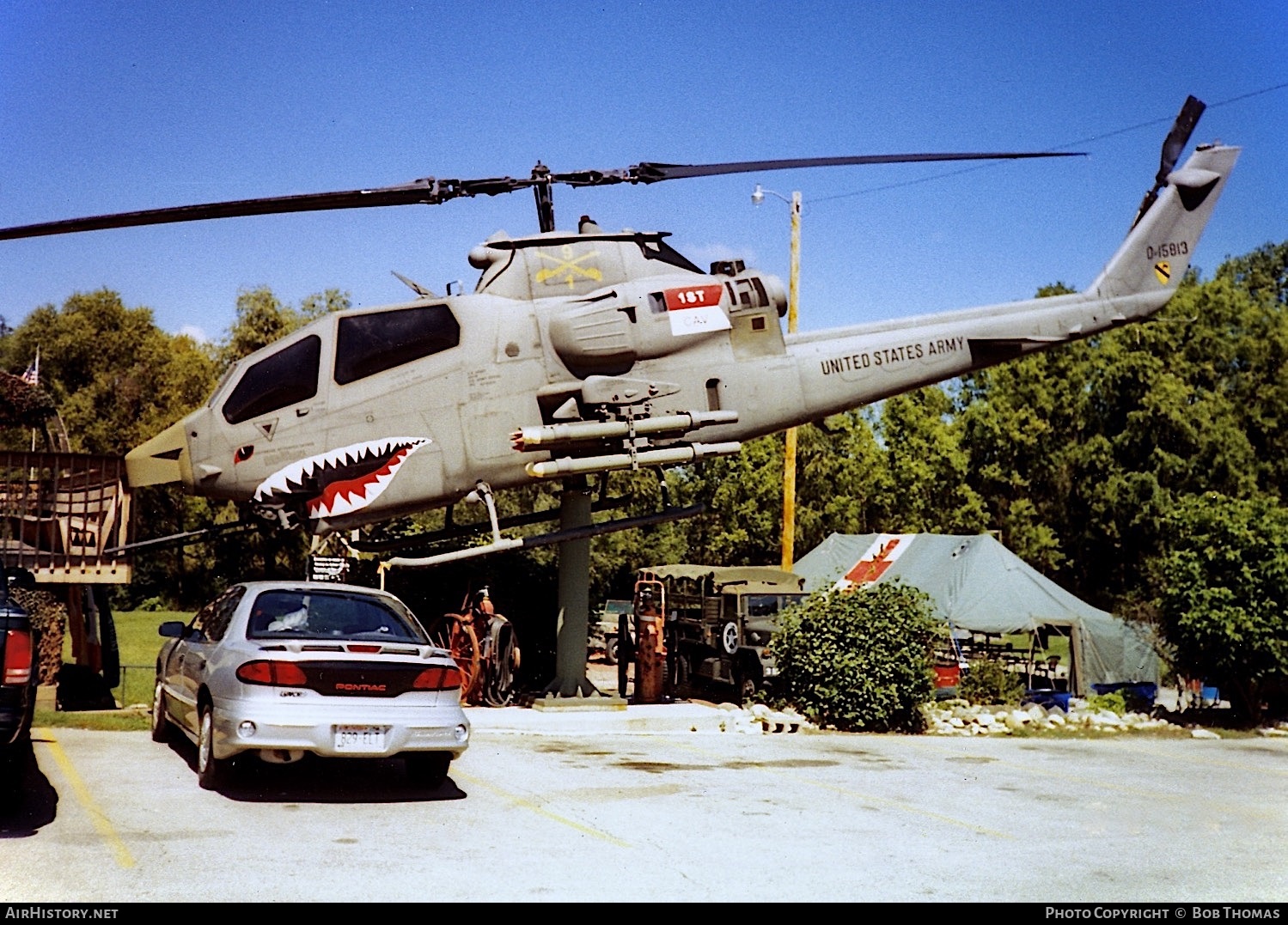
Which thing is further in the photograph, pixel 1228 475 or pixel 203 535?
pixel 1228 475

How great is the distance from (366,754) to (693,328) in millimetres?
8320

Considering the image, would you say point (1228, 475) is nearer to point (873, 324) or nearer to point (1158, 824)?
point (873, 324)

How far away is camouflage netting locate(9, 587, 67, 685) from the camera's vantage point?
1274 centimetres

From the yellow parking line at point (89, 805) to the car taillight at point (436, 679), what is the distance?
2224mm

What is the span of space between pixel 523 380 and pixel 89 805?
7.71 metres

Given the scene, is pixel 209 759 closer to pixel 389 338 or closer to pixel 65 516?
pixel 65 516

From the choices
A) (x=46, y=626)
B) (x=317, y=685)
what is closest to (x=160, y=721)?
(x=46, y=626)

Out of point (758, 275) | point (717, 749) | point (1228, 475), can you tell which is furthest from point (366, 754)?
point (1228, 475)

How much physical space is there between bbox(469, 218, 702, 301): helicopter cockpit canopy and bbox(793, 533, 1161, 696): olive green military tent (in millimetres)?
7789

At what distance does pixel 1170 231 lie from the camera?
18.5m

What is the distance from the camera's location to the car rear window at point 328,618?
9.16 m

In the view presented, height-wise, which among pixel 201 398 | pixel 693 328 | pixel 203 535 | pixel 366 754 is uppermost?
pixel 201 398

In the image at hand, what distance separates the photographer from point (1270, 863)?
796cm

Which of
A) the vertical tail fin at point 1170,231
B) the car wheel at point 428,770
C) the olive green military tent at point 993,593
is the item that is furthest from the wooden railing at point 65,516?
the vertical tail fin at point 1170,231
